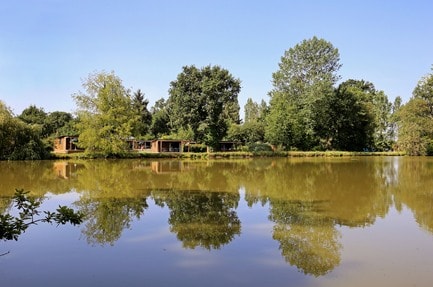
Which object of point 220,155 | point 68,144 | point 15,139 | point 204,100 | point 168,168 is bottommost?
point 168,168

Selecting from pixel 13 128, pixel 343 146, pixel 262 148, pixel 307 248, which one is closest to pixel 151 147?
pixel 262 148

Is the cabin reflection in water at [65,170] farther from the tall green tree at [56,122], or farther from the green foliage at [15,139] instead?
the tall green tree at [56,122]

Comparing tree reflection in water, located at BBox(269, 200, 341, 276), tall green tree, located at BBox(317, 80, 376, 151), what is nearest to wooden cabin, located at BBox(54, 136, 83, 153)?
tall green tree, located at BBox(317, 80, 376, 151)

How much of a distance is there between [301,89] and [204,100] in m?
13.9

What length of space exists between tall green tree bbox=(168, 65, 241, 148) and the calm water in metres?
36.5

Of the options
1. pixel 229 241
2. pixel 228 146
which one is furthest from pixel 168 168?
pixel 228 146

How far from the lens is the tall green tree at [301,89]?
53.3 m

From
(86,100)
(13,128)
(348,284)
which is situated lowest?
(348,284)

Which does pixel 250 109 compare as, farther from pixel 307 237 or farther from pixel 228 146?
pixel 307 237

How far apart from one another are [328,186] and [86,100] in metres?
30.0

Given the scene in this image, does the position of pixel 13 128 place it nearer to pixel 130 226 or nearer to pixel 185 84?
pixel 185 84

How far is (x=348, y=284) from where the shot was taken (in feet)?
18.5

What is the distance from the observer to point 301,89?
5453 cm

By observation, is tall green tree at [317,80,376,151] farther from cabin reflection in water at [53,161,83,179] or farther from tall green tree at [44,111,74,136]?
tall green tree at [44,111,74,136]
